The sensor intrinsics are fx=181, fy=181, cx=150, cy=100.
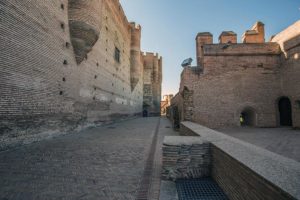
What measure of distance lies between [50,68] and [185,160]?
777 centimetres

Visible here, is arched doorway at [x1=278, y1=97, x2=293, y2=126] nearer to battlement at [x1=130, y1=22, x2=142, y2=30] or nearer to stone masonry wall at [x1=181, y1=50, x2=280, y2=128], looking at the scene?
stone masonry wall at [x1=181, y1=50, x2=280, y2=128]

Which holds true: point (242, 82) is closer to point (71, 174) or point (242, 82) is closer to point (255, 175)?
point (255, 175)

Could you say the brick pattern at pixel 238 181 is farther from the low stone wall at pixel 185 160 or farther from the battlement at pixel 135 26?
the battlement at pixel 135 26

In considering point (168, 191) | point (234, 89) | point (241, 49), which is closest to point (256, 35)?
point (241, 49)

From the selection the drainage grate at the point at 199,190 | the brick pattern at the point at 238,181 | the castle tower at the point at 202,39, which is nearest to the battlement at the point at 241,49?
the castle tower at the point at 202,39

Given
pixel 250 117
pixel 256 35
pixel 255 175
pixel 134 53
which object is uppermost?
pixel 134 53

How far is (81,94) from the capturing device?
11672 millimetres

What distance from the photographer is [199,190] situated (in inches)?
127

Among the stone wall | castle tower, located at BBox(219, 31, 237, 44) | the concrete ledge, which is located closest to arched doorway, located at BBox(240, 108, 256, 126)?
castle tower, located at BBox(219, 31, 237, 44)

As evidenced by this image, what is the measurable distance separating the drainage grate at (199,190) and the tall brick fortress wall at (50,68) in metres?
5.89

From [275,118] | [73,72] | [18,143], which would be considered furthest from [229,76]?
[18,143]

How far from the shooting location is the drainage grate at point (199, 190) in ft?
→ 9.80

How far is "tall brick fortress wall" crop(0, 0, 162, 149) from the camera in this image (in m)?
6.33

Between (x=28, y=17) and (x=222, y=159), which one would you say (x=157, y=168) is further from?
(x=28, y=17)
